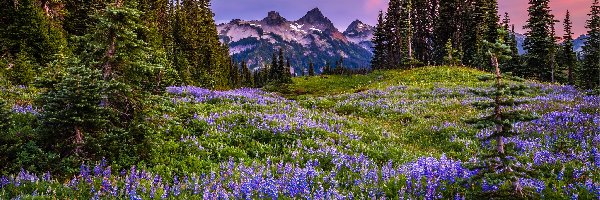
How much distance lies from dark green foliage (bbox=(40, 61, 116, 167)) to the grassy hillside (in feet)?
2.13

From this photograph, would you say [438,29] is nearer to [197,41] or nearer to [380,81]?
[380,81]

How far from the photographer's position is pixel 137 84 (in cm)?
1016

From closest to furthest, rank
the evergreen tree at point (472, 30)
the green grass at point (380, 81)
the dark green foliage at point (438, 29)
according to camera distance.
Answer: the green grass at point (380, 81) → the dark green foliage at point (438, 29) → the evergreen tree at point (472, 30)

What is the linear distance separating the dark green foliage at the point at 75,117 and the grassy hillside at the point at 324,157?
2.13 feet

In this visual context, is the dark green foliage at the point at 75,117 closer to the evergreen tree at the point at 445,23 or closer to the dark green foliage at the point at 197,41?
the dark green foliage at the point at 197,41

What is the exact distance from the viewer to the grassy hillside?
22.7ft

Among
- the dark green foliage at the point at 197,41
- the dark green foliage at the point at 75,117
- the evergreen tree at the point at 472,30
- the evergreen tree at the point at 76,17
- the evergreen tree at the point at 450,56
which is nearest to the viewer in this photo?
the dark green foliage at the point at 75,117

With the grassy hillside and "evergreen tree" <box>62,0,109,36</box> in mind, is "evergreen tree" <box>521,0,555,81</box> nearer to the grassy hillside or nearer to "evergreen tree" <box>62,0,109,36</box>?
the grassy hillside

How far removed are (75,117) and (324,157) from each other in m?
5.64

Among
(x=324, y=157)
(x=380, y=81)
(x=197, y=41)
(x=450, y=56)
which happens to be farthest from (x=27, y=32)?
(x=450, y=56)

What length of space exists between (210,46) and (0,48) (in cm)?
4406

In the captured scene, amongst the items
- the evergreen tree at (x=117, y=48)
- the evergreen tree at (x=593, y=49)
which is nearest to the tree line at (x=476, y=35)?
the evergreen tree at (x=593, y=49)

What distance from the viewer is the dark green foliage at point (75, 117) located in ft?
25.6

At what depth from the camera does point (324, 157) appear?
10.0 metres
